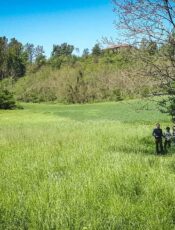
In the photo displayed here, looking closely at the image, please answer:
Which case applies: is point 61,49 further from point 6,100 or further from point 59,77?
point 6,100

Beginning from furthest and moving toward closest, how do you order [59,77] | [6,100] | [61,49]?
1. [61,49]
2. [59,77]
3. [6,100]

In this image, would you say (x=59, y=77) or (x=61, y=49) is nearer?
(x=59, y=77)

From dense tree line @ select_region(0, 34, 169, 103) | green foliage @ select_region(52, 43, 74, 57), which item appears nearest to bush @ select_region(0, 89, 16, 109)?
dense tree line @ select_region(0, 34, 169, 103)

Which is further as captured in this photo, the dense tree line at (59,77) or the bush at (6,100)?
the dense tree line at (59,77)

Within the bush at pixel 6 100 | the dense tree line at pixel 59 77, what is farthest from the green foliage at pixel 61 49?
the bush at pixel 6 100

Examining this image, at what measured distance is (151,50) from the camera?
1434 cm

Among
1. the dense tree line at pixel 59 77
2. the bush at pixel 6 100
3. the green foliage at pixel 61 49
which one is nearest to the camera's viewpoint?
the bush at pixel 6 100

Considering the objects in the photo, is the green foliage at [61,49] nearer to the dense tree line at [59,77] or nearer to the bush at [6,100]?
the dense tree line at [59,77]

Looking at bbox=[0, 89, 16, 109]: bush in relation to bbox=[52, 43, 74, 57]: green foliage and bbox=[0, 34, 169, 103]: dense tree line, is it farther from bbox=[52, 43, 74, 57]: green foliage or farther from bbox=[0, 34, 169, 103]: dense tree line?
bbox=[52, 43, 74, 57]: green foliage

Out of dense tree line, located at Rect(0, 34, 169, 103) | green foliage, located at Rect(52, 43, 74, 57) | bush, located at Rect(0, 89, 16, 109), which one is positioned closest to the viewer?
bush, located at Rect(0, 89, 16, 109)

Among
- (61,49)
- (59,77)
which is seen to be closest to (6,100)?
(59,77)

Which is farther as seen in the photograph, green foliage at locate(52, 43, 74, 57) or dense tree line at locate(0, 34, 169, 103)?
green foliage at locate(52, 43, 74, 57)

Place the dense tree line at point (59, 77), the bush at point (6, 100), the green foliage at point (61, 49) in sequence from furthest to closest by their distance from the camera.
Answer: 1. the green foliage at point (61, 49)
2. the dense tree line at point (59, 77)
3. the bush at point (6, 100)

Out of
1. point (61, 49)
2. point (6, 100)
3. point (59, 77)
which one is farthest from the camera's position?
point (61, 49)
